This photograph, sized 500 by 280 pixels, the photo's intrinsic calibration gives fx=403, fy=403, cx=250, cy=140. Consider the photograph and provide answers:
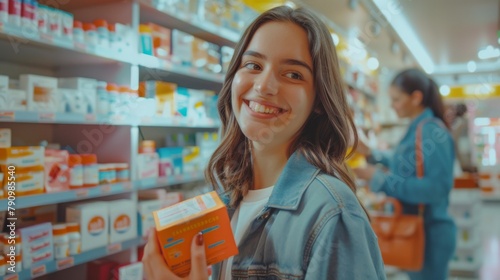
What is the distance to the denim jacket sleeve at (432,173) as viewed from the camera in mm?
2385

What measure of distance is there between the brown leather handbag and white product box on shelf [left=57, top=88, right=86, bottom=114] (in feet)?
6.43

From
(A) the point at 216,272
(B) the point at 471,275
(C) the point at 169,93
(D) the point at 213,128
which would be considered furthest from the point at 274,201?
(B) the point at 471,275

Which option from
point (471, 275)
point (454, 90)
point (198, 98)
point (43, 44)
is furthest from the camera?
point (454, 90)

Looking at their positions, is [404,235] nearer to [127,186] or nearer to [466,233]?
[127,186]

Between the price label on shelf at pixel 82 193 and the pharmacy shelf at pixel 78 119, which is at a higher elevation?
the pharmacy shelf at pixel 78 119

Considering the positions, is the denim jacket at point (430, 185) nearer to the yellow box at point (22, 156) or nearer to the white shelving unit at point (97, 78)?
the white shelving unit at point (97, 78)

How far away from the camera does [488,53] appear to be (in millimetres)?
9227

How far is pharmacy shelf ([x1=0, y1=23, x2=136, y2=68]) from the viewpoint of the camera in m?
1.77

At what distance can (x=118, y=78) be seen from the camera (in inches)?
96.1

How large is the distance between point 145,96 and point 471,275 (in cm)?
463

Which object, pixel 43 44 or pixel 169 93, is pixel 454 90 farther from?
pixel 43 44

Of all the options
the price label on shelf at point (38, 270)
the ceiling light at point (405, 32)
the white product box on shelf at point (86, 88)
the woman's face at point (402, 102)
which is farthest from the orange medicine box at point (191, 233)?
the ceiling light at point (405, 32)

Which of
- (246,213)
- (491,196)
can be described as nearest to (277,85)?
(246,213)

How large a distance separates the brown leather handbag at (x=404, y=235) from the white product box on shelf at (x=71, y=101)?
1959 mm
